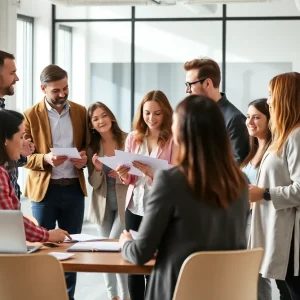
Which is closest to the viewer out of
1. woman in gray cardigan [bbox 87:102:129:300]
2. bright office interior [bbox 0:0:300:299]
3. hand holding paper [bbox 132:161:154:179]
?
hand holding paper [bbox 132:161:154:179]

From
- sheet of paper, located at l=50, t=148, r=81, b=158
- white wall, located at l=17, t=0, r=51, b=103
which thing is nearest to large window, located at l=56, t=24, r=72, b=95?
white wall, located at l=17, t=0, r=51, b=103

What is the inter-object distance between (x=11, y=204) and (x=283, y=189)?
1.37m

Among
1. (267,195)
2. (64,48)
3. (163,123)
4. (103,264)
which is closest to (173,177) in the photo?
(103,264)

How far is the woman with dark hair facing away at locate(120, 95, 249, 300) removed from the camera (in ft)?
9.45

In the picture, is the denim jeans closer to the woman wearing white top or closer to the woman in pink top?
the woman in pink top

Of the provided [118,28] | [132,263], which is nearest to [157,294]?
[132,263]

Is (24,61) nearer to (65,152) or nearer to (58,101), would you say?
(58,101)

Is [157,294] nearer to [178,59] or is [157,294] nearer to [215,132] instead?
[215,132]

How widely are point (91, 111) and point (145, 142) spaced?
24.6 inches

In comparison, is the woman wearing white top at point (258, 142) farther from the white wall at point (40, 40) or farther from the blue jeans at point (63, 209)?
the white wall at point (40, 40)

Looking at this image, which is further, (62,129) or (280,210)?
(62,129)

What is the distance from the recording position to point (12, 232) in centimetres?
329

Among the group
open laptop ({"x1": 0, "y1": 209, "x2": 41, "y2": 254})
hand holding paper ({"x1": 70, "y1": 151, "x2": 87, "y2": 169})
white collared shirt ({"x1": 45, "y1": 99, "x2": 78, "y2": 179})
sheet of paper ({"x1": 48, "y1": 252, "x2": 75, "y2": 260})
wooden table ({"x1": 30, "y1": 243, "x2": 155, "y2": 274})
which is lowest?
wooden table ({"x1": 30, "y1": 243, "x2": 155, "y2": 274})

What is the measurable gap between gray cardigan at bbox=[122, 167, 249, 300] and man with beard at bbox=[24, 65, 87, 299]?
82.1 inches
